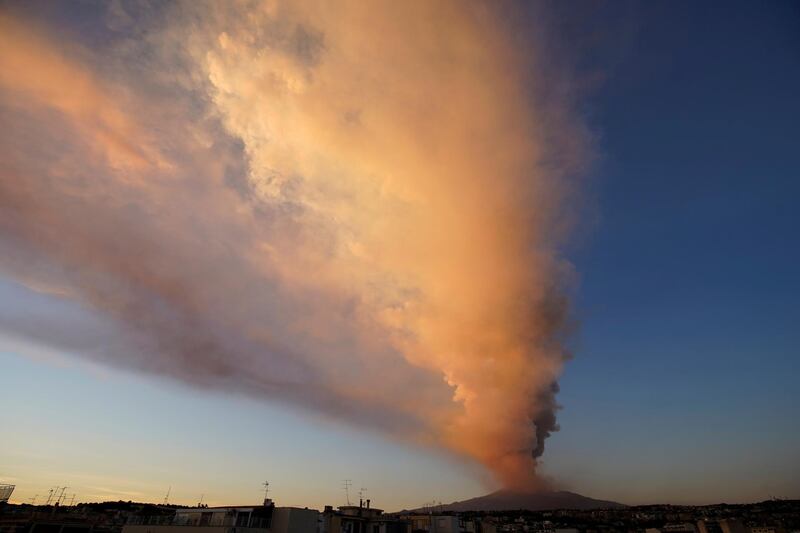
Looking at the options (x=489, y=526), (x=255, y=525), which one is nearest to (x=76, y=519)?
(x=255, y=525)

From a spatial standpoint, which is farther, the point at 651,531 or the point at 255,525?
the point at 651,531

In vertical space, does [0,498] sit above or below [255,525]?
above

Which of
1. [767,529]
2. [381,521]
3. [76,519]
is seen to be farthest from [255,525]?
[767,529]

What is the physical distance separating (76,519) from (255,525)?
110 feet

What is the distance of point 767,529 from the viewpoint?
433 ft

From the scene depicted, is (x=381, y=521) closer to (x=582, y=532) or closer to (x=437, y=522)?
(x=437, y=522)

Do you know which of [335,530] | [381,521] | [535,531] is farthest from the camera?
[535,531]

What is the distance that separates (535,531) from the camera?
15288cm

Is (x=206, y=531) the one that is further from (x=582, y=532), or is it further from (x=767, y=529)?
(x=767, y=529)

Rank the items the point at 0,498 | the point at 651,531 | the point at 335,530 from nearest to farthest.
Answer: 1. the point at 0,498
2. the point at 335,530
3. the point at 651,531

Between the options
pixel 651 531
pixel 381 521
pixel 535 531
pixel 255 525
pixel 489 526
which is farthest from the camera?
pixel 535 531

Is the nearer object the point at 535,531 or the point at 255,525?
the point at 255,525

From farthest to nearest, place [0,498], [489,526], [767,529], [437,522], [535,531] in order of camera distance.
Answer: [535,531] < [767,529] < [489,526] < [437,522] < [0,498]

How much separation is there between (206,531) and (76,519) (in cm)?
3361
